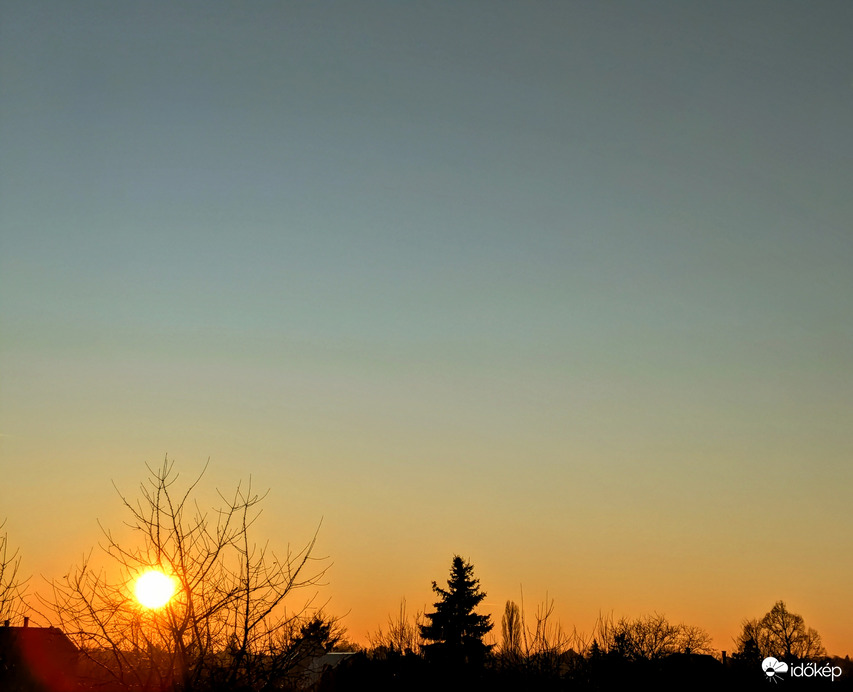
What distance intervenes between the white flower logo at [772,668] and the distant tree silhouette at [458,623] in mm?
17600

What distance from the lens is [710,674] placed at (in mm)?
40000

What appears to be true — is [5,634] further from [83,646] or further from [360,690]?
[83,646]

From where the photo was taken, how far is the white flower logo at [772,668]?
39938 millimetres

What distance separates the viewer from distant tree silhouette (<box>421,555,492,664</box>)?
5419cm

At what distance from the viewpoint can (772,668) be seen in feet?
135

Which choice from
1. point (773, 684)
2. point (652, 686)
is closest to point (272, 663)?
point (652, 686)

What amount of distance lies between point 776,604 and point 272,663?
88582 millimetres

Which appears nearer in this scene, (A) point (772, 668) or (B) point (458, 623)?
(A) point (772, 668)

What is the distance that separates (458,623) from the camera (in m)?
57.0

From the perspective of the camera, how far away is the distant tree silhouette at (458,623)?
54188 millimetres

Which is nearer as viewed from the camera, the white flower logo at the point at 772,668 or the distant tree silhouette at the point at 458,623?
the white flower logo at the point at 772,668

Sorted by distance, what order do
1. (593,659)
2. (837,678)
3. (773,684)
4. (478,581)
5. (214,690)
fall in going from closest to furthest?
(214,690) < (593,659) < (773,684) < (837,678) < (478,581)

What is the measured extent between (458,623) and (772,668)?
22.3 m

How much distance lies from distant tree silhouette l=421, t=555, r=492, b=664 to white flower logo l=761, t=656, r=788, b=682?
693 inches
